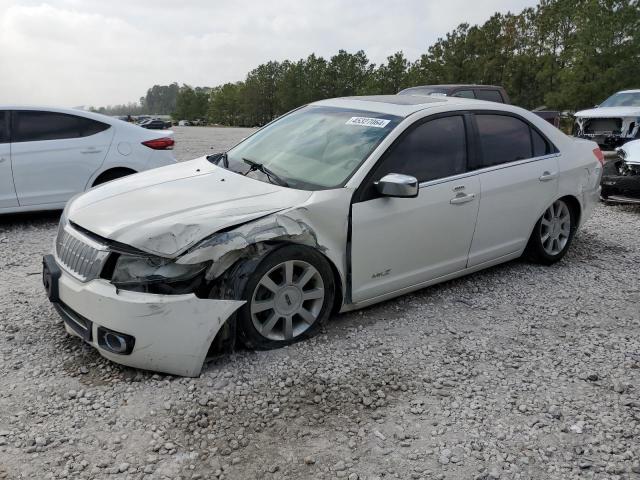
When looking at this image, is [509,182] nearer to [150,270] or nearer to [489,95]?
[150,270]

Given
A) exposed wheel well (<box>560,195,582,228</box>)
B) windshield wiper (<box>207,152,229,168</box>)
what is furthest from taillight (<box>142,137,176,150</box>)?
exposed wheel well (<box>560,195,582,228</box>)

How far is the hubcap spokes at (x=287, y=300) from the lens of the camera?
11.4ft

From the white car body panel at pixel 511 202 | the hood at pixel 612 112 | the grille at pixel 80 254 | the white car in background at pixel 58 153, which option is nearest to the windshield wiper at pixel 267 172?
the grille at pixel 80 254

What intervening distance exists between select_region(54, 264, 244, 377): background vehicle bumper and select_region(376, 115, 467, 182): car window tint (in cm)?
152

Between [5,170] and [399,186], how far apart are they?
4.91m

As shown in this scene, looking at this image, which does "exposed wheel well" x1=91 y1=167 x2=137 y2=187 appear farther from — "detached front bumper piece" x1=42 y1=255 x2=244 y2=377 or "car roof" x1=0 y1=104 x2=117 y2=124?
"detached front bumper piece" x1=42 y1=255 x2=244 y2=377

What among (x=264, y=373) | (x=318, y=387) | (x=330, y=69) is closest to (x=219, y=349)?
(x=264, y=373)

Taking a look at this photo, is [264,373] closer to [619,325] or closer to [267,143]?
[267,143]

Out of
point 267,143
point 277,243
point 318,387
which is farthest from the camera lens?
point 267,143

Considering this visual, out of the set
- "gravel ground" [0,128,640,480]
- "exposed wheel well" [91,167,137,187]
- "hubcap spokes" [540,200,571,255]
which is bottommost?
"gravel ground" [0,128,640,480]

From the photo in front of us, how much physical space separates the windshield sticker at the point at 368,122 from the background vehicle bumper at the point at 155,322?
5.59 feet

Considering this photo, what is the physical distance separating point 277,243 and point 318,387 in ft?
2.86

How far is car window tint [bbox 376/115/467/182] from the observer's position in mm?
4027

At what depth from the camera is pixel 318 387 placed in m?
3.25
